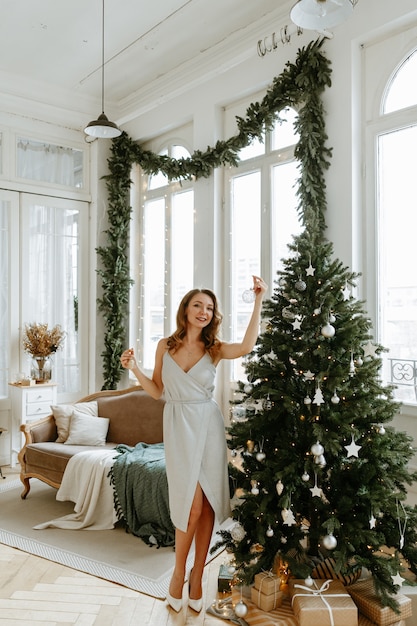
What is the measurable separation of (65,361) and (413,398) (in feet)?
12.8

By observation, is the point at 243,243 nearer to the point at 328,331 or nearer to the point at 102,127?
the point at 102,127

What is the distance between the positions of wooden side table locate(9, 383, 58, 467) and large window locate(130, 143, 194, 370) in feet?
3.62

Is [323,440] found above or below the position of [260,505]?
above

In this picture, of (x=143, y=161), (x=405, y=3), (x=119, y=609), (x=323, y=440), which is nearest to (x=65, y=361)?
(x=143, y=161)

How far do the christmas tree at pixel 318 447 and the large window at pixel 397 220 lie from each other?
2.88 feet

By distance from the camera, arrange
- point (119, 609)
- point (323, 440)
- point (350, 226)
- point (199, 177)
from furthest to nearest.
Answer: point (199, 177) < point (350, 226) < point (119, 609) < point (323, 440)

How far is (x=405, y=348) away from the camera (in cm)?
348

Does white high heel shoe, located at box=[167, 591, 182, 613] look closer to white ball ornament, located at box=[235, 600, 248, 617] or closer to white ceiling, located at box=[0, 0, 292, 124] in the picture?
white ball ornament, located at box=[235, 600, 248, 617]

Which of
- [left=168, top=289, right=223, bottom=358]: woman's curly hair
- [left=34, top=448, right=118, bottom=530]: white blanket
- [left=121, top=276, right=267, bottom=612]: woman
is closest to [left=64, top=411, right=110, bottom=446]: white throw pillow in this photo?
[left=34, top=448, right=118, bottom=530]: white blanket

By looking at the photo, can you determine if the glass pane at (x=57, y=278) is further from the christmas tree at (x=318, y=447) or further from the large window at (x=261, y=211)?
the christmas tree at (x=318, y=447)

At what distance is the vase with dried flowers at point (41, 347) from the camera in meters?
5.39

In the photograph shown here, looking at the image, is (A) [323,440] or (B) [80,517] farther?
(B) [80,517]

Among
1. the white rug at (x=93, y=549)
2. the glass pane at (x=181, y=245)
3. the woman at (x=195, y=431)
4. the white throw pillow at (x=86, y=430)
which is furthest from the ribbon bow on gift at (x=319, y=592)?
the glass pane at (x=181, y=245)

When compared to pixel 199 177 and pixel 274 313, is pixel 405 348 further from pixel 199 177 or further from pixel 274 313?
pixel 199 177
